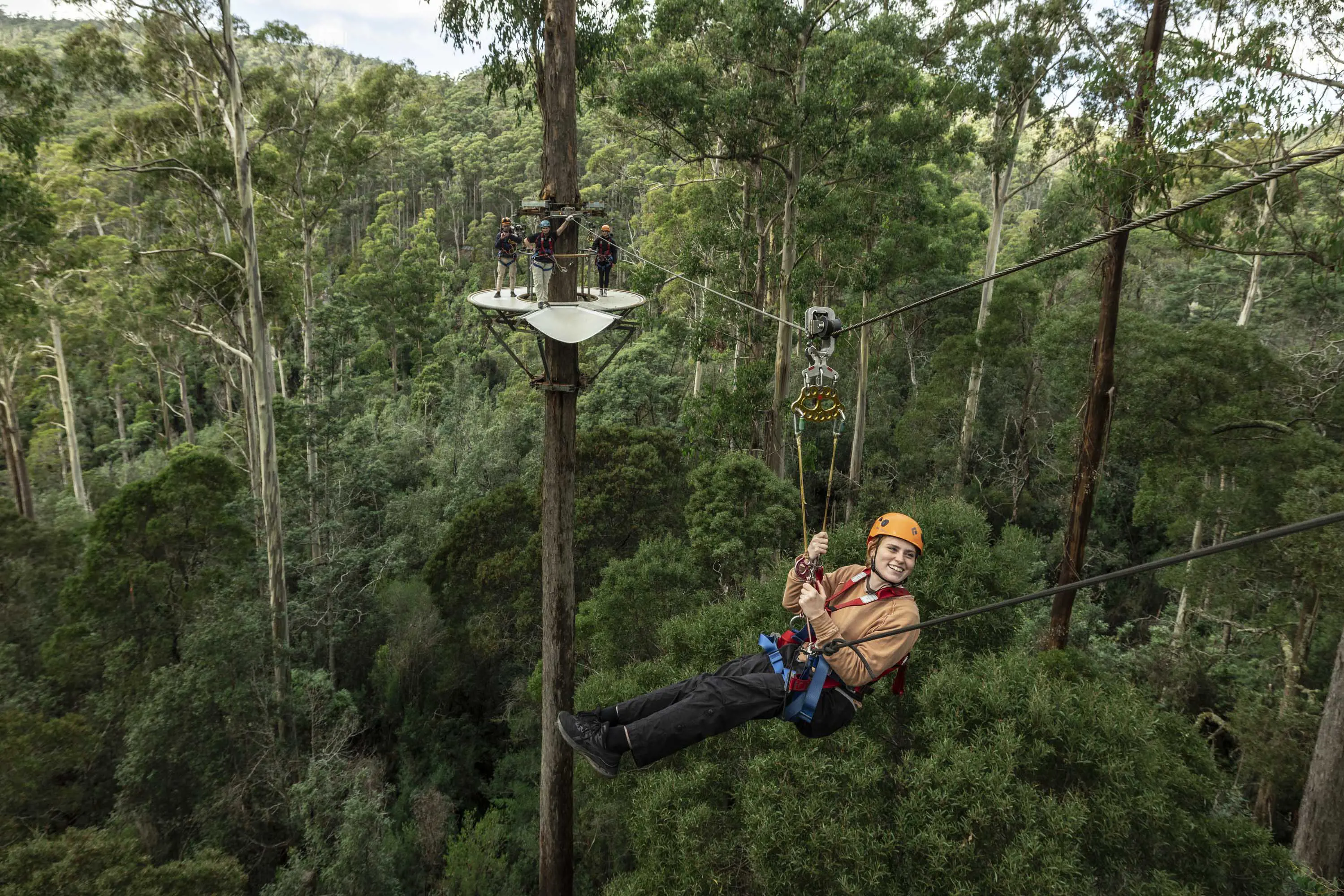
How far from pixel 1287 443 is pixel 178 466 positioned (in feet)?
59.7

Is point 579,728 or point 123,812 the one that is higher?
point 579,728

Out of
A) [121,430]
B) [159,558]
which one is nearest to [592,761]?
[159,558]

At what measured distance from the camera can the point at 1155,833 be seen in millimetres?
4980

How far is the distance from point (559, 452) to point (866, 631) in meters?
2.47

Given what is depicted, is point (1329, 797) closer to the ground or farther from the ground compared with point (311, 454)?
closer to the ground

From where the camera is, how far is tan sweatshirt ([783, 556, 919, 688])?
371 cm

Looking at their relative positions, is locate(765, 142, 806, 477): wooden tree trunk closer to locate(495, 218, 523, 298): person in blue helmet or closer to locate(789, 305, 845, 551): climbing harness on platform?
locate(495, 218, 523, 298): person in blue helmet

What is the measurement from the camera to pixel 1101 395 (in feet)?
26.6

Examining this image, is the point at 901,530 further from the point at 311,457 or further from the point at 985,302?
the point at 985,302

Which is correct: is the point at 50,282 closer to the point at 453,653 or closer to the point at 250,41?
the point at 250,41

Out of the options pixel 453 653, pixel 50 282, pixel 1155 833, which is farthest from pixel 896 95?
pixel 50 282

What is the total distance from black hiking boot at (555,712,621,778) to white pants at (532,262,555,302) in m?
2.70

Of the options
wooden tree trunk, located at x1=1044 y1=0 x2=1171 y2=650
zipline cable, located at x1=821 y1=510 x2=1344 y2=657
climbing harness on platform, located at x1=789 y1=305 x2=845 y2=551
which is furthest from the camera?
wooden tree trunk, located at x1=1044 y1=0 x2=1171 y2=650

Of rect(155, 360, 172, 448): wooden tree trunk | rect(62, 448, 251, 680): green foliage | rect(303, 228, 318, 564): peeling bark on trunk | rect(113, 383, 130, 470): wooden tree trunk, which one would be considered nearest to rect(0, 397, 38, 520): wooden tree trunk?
rect(155, 360, 172, 448): wooden tree trunk
